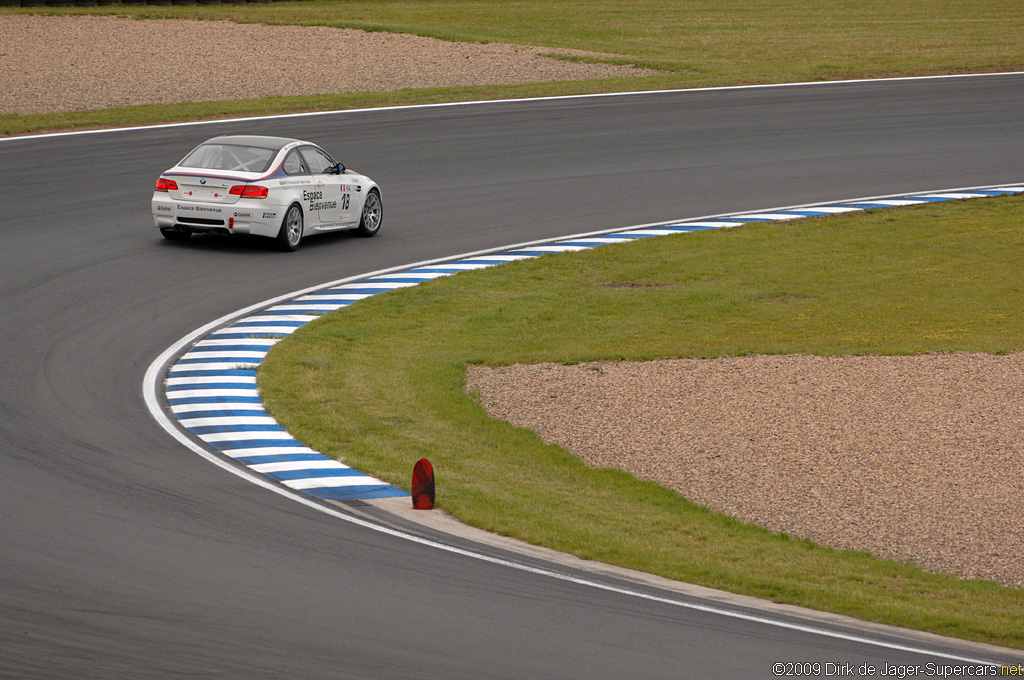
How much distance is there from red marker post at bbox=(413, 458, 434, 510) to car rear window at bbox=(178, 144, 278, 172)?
1068 cm

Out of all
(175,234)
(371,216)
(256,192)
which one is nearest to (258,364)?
(256,192)

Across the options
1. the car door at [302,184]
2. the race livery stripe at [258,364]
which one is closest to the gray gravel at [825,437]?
the race livery stripe at [258,364]

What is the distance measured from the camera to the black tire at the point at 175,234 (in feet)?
68.0

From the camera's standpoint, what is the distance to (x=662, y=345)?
54.9 ft

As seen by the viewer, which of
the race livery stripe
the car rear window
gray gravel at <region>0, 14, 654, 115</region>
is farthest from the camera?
gray gravel at <region>0, 14, 654, 115</region>

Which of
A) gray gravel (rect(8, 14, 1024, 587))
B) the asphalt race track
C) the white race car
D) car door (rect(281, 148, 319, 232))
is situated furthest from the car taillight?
gray gravel (rect(8, 14, 1024, 587))

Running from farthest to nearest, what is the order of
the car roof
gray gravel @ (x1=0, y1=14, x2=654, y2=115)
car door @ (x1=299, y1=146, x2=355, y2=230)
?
gray gravel @ (x1=0, y1=14, x2=654, y2=115), car door @ (x1=299, y1=146, x2=355, y2=230), the car roof

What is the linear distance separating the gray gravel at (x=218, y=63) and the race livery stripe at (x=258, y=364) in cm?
1453

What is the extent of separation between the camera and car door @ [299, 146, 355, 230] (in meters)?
21.4

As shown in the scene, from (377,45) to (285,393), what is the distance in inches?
1140

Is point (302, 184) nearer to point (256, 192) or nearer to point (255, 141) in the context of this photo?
point (256, 192)

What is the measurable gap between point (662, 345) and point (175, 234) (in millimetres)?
8702

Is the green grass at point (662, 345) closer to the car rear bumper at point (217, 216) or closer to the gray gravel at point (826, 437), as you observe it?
the gray gravel at point (826, 437)

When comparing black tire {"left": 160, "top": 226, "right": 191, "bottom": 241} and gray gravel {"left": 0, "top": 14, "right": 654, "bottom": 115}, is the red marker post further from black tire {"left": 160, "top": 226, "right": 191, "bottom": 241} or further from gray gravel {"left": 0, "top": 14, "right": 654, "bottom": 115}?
gray gravel {"left": 0, "top": 14, "right": 654, "bottom": 115}
